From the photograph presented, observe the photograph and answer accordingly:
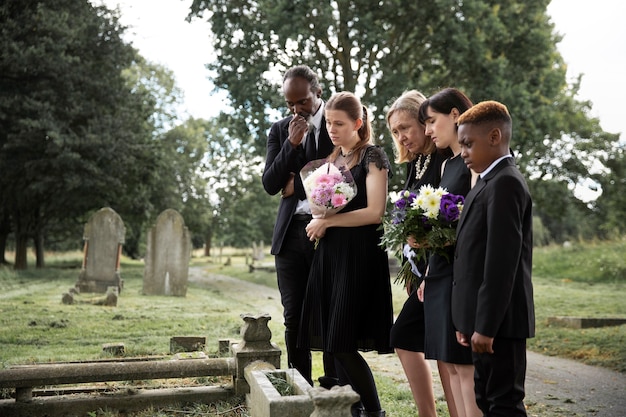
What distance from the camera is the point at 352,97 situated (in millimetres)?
3779

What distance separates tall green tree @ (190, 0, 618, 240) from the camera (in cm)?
1697

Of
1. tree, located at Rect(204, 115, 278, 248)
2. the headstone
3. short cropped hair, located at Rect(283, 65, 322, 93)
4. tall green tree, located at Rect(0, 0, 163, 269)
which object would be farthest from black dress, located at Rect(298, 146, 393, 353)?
tree, located at Rect(204, 115, 278, 248)

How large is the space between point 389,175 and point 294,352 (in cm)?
139

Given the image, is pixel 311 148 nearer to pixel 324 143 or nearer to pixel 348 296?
pixel 324 143

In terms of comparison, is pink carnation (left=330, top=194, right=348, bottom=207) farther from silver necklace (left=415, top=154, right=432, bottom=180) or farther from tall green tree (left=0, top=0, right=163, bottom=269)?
tall green tree (left=0, top=0, right=163, bottom=269)

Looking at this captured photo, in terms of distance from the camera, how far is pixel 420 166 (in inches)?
152

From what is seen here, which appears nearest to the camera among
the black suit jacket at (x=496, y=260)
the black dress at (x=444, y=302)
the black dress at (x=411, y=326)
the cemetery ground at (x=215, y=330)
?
the black suit jacket at (x=496, y=260)

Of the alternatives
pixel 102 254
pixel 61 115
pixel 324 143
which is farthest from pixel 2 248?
pixel 324 143

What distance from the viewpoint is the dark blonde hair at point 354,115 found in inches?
148

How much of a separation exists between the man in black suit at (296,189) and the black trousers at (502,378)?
1.56 metres

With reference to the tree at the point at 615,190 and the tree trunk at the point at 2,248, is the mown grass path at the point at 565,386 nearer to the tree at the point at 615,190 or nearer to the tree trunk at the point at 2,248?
the tree trunk at the point at 2,248

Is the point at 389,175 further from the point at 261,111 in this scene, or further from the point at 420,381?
the point at 261,111

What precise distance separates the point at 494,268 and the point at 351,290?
1113mm

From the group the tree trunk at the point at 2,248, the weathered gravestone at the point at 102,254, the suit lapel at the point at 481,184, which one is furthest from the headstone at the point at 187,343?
the tree trunk at the point at 2,248
